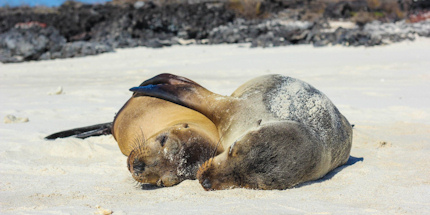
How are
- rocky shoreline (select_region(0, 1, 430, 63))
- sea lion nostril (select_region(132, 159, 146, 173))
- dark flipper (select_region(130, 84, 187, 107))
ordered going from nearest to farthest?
sea lion nostril (select_region(132, 159, 146, 173)) < dark flipper (select_region(130, 84, 187, 107)) < rocky shoreline (select_region(0, 1, 430, 63))

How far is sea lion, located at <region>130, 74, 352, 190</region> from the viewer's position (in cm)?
299

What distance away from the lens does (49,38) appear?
14.1 metres

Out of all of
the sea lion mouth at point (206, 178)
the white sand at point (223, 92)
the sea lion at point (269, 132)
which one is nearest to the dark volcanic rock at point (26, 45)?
the white sand at point (223, 92)

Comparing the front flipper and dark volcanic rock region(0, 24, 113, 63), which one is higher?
the front flipper

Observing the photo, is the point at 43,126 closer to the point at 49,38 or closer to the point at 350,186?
the point at 350,186

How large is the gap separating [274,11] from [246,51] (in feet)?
29.9

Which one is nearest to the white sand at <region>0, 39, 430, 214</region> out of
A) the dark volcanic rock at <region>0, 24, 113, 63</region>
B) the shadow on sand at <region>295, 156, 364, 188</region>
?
the shadow on sand at <region>295, 156, 364, 188</region>

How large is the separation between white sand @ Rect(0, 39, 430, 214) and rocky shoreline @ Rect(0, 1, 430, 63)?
1473mm

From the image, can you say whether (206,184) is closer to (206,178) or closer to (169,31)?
(206,178)

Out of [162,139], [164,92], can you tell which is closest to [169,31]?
[164,92]

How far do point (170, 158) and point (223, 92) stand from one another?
4.08m

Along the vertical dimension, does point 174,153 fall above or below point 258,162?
below

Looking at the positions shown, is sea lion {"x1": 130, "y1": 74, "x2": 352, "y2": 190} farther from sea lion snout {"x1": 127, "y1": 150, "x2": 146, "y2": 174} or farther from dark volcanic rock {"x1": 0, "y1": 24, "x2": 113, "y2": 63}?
dark volcanic rock {"x1": 0, "y1": 24, "x2": 113, "y2": 63}

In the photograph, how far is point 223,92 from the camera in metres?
7.21
